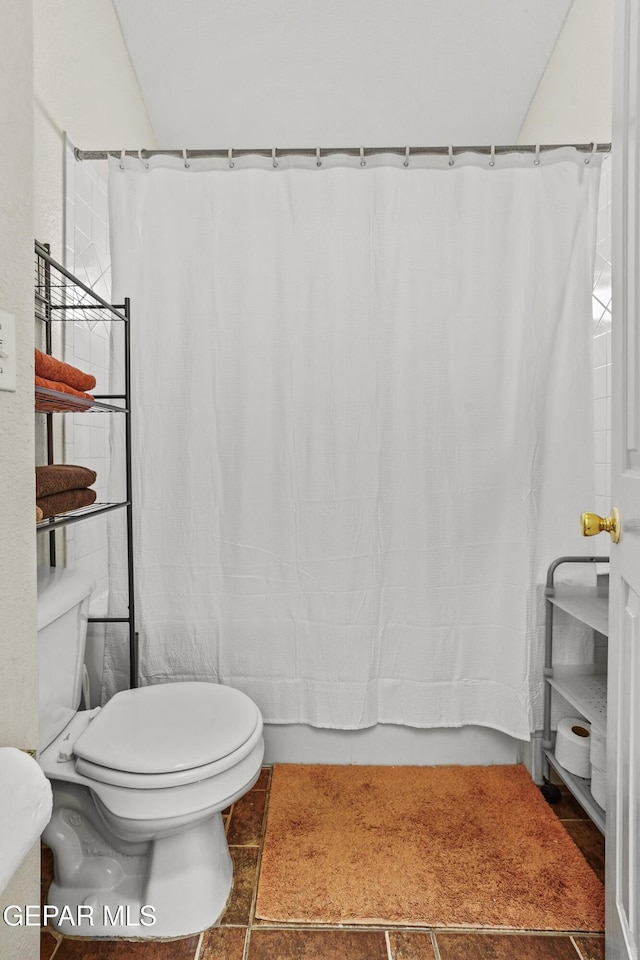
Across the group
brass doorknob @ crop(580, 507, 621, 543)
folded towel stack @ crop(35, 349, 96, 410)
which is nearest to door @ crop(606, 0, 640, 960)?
brass doorknob @ crop(580, 507, 621, 543)

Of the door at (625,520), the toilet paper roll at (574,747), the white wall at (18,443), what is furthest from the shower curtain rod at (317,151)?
the toilet paper roll at (574,747)

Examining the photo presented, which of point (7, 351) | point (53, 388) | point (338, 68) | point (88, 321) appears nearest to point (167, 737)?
point (53, 388)

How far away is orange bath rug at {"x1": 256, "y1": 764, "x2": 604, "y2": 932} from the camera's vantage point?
1.33 metres


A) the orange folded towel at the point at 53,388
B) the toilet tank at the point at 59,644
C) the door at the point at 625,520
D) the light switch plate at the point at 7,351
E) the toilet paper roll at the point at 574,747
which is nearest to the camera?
the light switch plate at the point at 7,351

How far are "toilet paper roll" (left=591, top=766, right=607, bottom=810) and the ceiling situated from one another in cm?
232

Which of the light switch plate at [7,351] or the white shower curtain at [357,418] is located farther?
the white shower curtain at [357,418]

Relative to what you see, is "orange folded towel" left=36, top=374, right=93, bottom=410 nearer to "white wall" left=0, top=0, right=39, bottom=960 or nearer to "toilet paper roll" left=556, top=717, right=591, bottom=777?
"white wall" left=0, top=0, right=39, bottom=960

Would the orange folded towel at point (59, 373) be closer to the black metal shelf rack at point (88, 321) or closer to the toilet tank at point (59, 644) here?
the black metal shelf rack at point (88, 321)

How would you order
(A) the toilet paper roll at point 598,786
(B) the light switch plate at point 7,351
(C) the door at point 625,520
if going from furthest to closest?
(A) the toilet paper roll at point 598,786 < (C) the door at point 625,520 < (B) the light switch plate at point 7,351

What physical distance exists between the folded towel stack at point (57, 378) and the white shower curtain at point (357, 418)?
0.41 m

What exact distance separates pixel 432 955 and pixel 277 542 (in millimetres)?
1089

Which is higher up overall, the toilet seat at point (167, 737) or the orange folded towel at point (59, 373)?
the orange folded towel at point (59, 373)

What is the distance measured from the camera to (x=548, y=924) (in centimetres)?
129

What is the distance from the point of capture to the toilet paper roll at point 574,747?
158 centimetres
